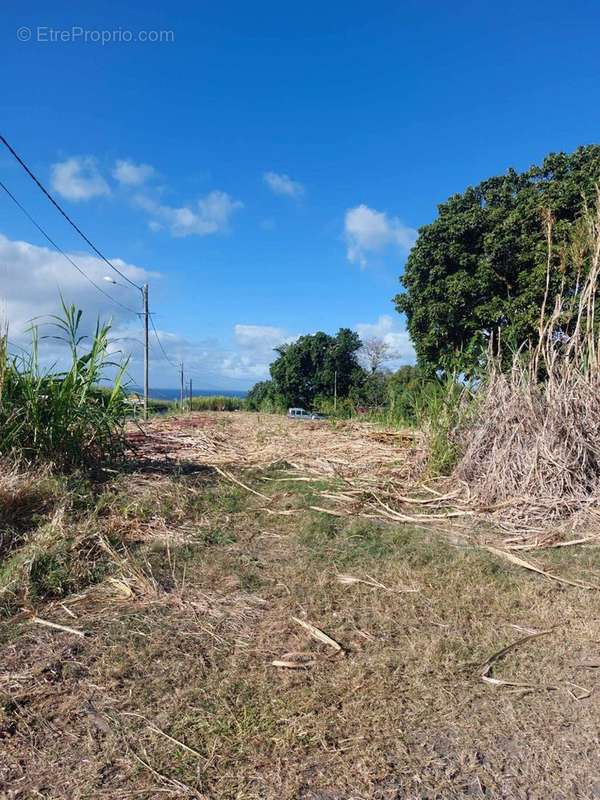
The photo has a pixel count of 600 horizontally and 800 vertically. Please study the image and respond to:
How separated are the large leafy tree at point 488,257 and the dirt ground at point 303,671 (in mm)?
11106

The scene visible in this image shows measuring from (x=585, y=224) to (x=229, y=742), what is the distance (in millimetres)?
4764

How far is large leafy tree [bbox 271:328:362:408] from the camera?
31031 millimetres

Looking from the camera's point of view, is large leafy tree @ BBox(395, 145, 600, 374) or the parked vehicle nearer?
the parked vehicle

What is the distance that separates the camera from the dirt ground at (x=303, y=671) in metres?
1.35

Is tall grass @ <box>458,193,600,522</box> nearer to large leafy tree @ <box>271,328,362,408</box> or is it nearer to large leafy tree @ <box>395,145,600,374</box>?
large leafy tree @ <box>395,145,600,374</box>

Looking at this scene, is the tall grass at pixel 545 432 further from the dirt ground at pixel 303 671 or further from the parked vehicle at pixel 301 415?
the parked vehicle at pixel 301 415

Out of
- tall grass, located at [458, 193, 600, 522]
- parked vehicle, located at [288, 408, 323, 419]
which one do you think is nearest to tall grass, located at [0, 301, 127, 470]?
A: tall grass, located at [458, 193, 600, 522]

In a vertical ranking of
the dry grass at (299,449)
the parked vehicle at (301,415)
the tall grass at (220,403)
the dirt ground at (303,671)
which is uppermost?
the tall grass at (220,403)

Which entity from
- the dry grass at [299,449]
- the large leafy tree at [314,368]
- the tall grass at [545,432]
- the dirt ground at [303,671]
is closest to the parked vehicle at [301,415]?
the dry grass at [299,449]

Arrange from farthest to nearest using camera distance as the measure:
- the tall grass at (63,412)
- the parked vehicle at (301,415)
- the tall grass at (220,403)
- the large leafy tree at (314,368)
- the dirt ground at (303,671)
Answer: the large leafy tree at (314,368)
the tall grass at (220,403)
the parked vehicle at (301,415)
the tall grass at (63,412)
the dirt ground at (303,671)

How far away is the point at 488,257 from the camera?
14.3 metres

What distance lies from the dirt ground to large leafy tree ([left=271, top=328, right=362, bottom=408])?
27.8m

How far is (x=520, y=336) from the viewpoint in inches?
520

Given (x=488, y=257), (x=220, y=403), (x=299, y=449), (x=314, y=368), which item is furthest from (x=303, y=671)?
(x=314, y=368)
